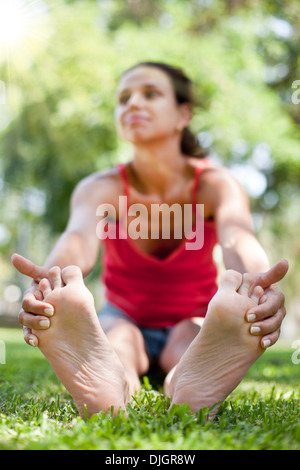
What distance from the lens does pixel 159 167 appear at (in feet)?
7.18

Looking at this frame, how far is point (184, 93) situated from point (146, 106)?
36 cm

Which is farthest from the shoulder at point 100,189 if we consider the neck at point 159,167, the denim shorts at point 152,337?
the denim shorts at point 152,337

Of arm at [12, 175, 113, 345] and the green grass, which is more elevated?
arm at [12, 175, 113, 345]

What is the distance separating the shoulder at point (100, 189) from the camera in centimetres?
203

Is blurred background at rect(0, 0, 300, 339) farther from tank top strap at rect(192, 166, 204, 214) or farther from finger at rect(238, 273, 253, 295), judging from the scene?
finger at rect(238, 273, 253, 295)

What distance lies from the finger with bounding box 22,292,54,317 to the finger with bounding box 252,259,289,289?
0.51m

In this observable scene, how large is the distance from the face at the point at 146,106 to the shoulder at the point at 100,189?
0.18 meters

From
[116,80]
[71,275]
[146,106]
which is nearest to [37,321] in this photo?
[71,275]

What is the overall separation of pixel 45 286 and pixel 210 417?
0.52 m

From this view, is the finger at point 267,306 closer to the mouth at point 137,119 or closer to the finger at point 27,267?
the finger at point 27,267

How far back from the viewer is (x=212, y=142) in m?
7.73

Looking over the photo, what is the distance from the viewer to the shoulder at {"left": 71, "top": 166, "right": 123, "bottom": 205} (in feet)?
6.67

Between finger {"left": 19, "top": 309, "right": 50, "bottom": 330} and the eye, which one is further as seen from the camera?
the eye

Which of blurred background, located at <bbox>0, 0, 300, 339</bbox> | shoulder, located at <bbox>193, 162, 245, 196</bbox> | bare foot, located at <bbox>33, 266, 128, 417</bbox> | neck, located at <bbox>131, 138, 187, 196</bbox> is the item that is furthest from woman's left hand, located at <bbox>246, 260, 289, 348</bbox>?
blurred background, located at <bbox>0, 0, 300, 339</bbox>
